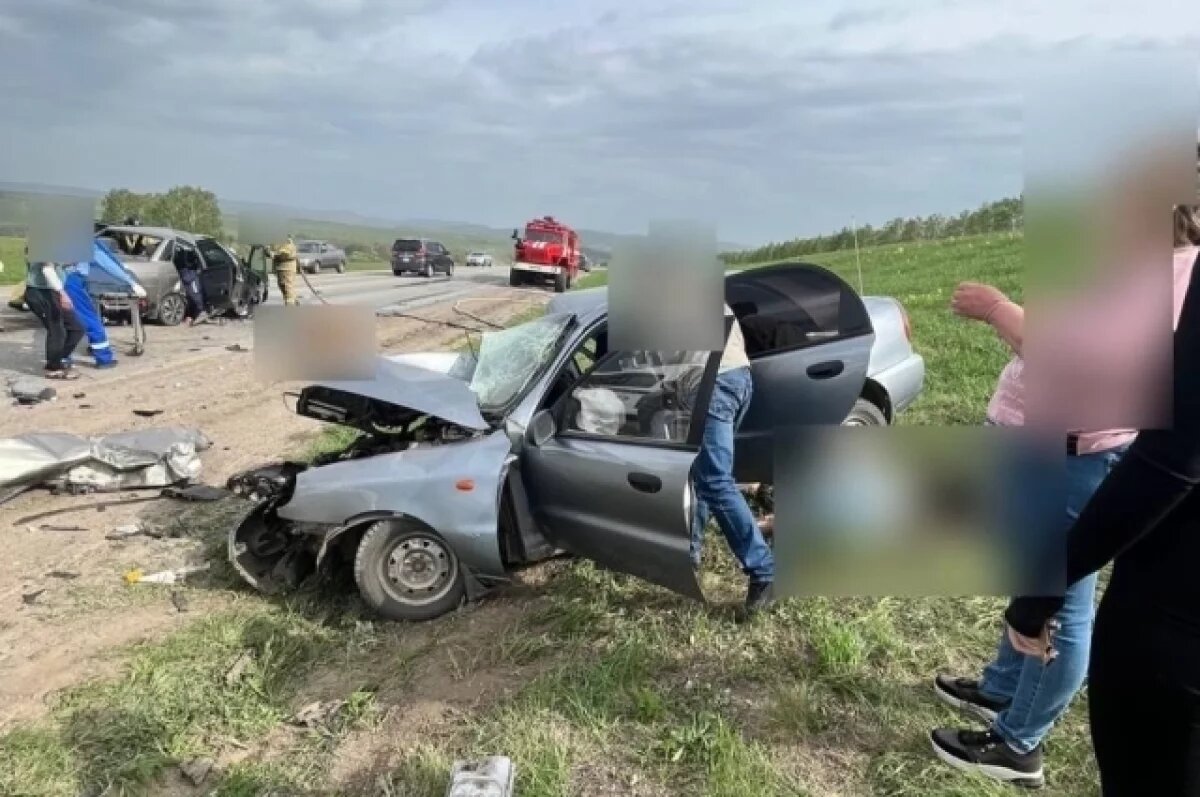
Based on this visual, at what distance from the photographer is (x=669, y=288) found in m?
3.48

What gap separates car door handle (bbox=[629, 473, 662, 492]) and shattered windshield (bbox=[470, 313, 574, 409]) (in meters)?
0.79

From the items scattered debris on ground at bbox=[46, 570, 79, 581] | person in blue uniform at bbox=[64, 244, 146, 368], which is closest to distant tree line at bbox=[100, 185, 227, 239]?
person in blue uniform at bbox=[64, 244, 146, 368]

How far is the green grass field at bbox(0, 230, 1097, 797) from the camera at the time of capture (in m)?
3.05

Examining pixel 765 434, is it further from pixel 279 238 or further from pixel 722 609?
pixel 279 238

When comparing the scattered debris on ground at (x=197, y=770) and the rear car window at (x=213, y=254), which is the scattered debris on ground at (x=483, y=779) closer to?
the scattered debris on ground at (x=197, y=770)

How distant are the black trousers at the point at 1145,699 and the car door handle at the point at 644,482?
209cm

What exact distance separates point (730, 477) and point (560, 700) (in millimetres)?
1193

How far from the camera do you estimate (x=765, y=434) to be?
16.1 ft

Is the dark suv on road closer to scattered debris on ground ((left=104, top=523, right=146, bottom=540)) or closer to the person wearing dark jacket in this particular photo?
scattered debris on ground ((left=104, top=523, right=146, bottom=540))

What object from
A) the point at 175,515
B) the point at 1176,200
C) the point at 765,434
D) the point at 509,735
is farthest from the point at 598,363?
the point at 175,515

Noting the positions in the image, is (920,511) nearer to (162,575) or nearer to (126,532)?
(162,575)

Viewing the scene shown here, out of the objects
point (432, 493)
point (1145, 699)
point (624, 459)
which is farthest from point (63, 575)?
point (1145, 699)

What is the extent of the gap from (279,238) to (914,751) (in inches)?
275

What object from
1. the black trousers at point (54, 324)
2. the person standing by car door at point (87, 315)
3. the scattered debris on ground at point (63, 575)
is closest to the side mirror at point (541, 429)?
the scattered debris on ground at point (63, 575)
